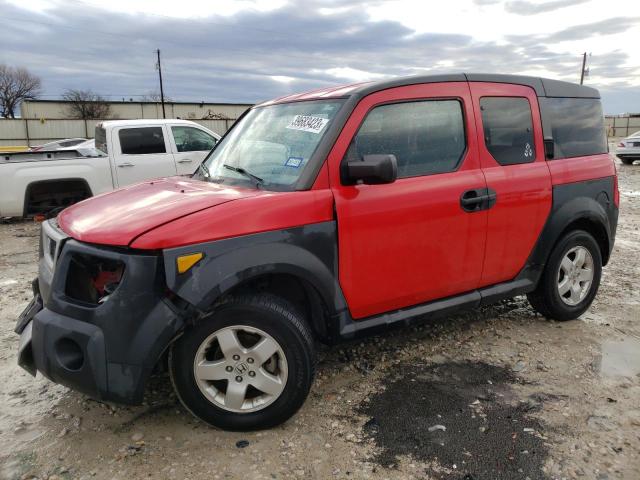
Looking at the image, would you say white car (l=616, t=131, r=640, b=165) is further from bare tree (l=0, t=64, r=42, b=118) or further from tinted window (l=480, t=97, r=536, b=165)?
bare tree (l=0, t=64, r=42, b=118)

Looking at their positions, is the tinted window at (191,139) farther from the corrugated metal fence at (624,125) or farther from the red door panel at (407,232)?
the corrugated metal fence at (624,125)

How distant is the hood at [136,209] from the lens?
2.62m

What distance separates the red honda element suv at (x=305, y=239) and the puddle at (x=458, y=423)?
17.7 inches

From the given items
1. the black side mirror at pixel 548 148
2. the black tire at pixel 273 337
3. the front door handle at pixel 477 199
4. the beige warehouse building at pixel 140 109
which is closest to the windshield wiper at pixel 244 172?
the black tire at pixel 273 337

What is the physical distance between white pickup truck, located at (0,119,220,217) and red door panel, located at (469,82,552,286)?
6387 mm

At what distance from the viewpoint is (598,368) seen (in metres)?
3.63

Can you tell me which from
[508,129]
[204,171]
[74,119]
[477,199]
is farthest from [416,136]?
[74,119]

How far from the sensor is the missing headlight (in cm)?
265

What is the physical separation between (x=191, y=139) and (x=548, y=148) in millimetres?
6748

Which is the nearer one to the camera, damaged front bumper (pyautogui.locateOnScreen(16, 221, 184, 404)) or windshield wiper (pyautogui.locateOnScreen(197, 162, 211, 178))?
damaged front bumper (pyautogui.locateOnScreen(16, 221, 184, 404))

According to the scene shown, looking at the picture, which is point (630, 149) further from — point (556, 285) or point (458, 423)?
point (458, 423)

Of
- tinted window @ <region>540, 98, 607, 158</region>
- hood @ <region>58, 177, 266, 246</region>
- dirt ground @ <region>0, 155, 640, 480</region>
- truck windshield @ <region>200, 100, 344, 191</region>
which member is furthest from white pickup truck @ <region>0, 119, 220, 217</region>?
tinted window @ <region>540, 98, 607, 158</region>

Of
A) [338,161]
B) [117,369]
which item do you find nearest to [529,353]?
[338,161]

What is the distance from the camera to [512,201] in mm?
3695
